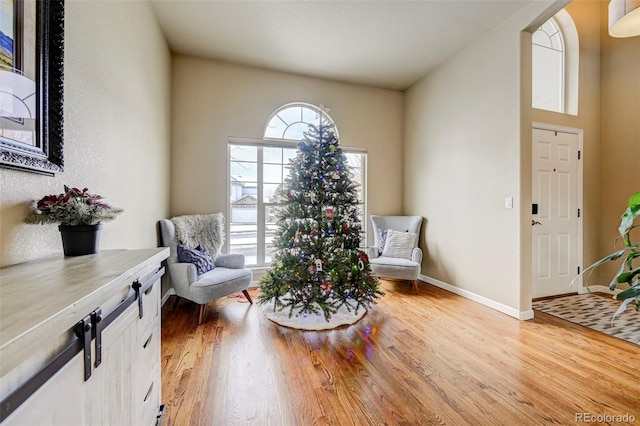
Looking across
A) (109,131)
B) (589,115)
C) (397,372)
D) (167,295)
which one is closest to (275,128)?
(109,131)

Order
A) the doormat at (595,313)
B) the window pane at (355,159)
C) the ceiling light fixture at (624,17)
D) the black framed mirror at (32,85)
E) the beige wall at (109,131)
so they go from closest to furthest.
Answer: the black framed mirror at (32,85) → the beige wall at (109,131) → the ceiling light fixture at (624,17) → the doormat at (595,313) → the window pane at (355,159)

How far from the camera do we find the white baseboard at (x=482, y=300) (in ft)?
8.42

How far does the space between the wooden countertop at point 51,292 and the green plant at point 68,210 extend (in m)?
0.14

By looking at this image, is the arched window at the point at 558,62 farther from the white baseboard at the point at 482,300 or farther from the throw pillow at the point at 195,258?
the throw pillow at the point at 195,258

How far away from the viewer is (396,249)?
3.61 meters

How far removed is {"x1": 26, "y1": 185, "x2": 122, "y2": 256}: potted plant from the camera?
0.98m

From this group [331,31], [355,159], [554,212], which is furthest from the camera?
[355,159]

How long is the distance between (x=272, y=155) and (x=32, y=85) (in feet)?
9.21

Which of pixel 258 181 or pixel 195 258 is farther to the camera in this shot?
pixel 258 181

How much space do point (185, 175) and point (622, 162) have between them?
527cm

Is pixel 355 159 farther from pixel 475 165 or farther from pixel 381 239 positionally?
pixel 475 165

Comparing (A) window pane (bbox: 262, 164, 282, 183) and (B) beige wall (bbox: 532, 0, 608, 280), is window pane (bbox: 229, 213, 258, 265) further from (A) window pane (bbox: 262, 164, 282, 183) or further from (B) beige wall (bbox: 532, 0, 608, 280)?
(B) beige wall (bbox: 532, 0, 608, 280)

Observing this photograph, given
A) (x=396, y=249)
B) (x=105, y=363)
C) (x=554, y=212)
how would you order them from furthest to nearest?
(x=396, y=249) < (x=554, y=212) < (x=105, y=363)

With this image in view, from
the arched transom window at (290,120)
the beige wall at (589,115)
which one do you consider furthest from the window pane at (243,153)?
the beige wall at (589,115)
